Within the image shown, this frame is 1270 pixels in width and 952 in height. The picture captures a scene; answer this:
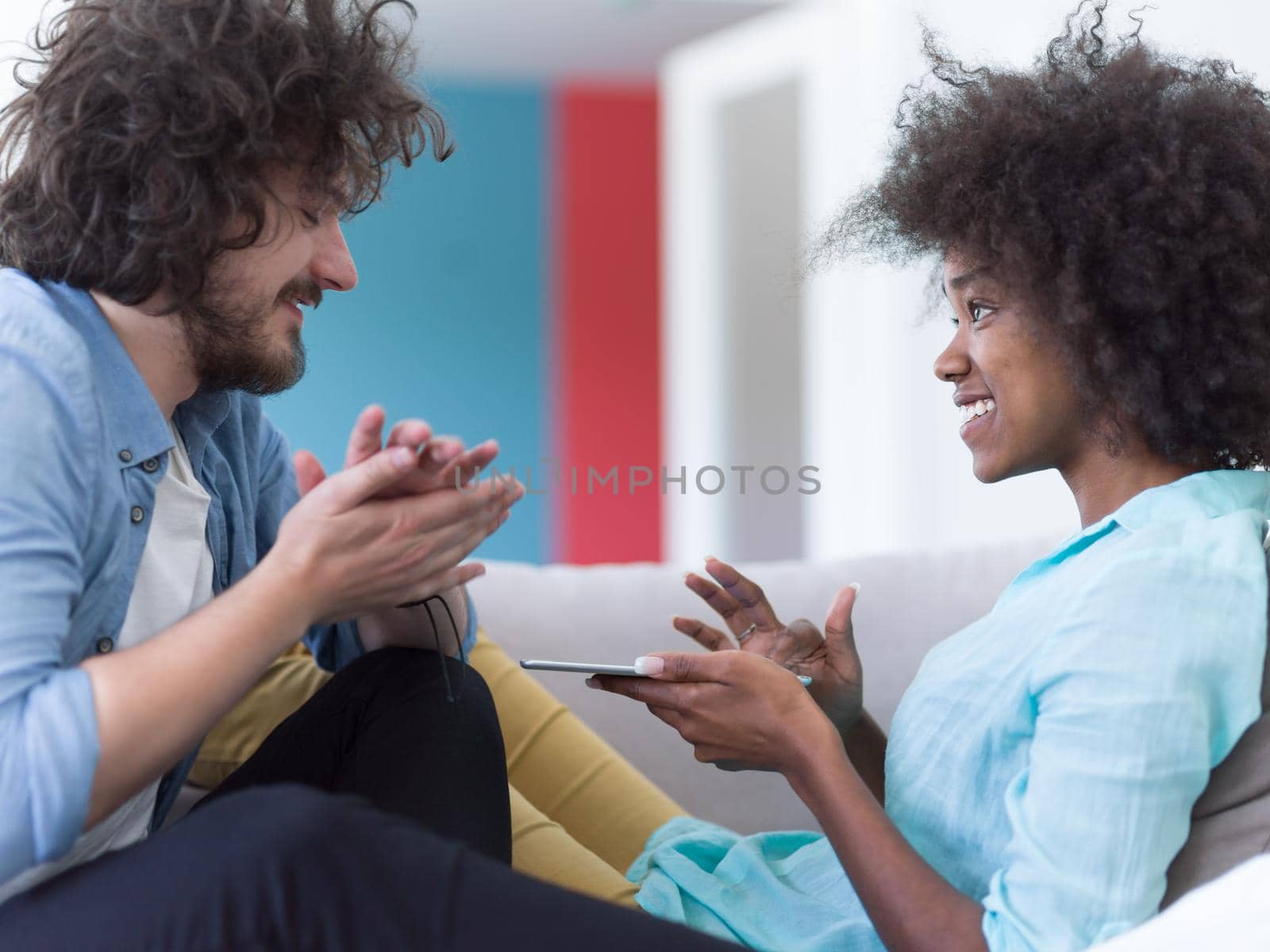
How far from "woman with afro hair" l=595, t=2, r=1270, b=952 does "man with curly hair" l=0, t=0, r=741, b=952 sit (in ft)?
0.71

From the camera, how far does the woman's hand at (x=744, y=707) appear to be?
Result: 1.00m

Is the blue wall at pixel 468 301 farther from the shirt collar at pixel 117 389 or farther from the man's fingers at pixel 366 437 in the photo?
the man's fingers at pixel 366 437

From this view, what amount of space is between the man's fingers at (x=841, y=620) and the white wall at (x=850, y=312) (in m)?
1.31

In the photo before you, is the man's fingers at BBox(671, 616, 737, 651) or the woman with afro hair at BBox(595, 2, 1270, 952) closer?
the woman with afro hair at BBox(595, 2, 1270, 952)

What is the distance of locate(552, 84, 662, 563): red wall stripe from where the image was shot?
467cm

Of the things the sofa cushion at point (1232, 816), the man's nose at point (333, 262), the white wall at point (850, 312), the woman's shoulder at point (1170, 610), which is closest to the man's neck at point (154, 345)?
the man's nose at point (333, 262)

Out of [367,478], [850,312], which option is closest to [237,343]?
Answer: [367,478]

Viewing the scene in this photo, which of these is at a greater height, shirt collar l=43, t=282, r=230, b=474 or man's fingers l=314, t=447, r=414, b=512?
shirt collar l=43, t=282, r=230, b=474

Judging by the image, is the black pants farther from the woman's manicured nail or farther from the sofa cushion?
the sofa cushion

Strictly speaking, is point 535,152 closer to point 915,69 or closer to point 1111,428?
point 915,69

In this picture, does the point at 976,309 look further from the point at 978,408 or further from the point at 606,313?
the point at 606,313

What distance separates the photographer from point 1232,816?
0.92 m

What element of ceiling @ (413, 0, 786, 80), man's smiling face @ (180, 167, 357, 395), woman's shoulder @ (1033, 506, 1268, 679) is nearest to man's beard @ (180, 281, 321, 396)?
man's smiling face @ (180, 167, 357, 395)

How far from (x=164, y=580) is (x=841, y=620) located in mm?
643
